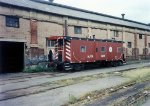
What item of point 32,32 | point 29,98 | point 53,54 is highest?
point 32,32

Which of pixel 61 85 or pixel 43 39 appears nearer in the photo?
pixel 61 85

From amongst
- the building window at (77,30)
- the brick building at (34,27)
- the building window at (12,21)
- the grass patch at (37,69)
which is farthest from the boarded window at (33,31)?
the building window at (77,30)

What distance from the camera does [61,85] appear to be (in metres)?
15.8

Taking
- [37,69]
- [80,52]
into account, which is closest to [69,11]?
[80,52]

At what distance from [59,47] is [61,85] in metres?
8.90

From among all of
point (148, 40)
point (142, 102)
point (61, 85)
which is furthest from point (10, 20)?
point (148, 40)

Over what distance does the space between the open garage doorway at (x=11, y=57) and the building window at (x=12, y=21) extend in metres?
1.81

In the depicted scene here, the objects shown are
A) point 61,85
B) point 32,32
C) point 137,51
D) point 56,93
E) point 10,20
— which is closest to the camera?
point 56,93

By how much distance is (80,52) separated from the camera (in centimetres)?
2489

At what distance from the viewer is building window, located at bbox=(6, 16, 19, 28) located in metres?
23.5

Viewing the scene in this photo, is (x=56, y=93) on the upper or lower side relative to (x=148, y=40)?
lower

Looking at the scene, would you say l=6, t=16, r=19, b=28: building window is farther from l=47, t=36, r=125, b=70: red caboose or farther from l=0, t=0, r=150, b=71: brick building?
l=47, t=36, r=125, b=70: red caboose

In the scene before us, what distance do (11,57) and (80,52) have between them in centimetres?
681

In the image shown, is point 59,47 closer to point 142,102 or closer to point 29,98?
point 29,98
